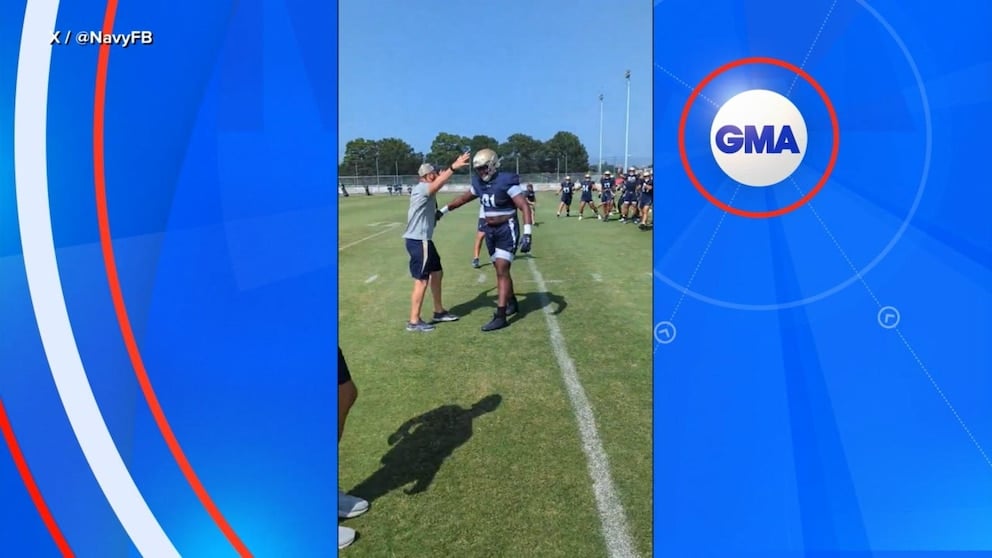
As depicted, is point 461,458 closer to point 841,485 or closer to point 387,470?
point 387,470

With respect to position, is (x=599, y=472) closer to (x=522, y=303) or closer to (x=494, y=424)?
(x=494, y=424)

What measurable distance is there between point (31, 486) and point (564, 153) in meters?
41.0

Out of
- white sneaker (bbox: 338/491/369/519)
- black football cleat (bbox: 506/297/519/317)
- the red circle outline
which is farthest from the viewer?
black football cleat (bbox: 506/297/519/317)

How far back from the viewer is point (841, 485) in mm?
2129

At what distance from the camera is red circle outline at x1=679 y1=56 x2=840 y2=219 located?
192 centimetres

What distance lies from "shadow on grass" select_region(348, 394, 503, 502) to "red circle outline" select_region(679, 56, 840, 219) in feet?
7.10

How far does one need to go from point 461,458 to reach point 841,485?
2.02 meters

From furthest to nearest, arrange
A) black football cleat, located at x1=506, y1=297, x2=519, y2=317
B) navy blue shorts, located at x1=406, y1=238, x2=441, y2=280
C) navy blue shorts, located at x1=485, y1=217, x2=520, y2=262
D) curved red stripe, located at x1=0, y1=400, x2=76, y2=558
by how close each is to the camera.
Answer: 1. black football cleat, located at x1=506, y1=297, x2=519, y2=317
2. navy blue shorts, located at x1=485, y1=217, x2=520, y2=262
3. navy blue shorts, located at x1=406, y1=238, x2=441, y2=280
4. curved red stripe, located at x1=0, y1=400, x2=76, y2=558

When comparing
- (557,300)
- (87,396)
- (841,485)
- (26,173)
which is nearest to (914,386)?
(841,485)

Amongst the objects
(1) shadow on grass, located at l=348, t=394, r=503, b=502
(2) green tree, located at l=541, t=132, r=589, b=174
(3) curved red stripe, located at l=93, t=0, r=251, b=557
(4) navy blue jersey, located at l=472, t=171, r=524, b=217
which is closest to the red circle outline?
(3) curved red stripe, located at l=93, t=0, r=251, b=557

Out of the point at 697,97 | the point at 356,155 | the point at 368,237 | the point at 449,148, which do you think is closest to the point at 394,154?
the point at 368,237

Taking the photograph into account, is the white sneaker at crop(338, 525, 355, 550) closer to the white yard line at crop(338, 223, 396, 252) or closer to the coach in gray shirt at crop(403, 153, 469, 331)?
the coach in gray shirt at crop(403, 153, 469, 331)

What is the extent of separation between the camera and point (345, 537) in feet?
8.80

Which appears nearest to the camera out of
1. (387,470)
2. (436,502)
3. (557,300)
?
(436,502)
